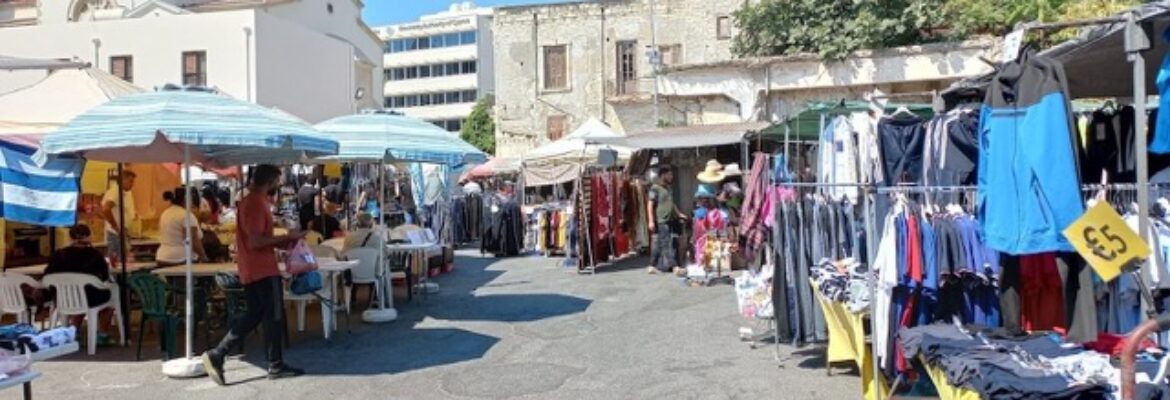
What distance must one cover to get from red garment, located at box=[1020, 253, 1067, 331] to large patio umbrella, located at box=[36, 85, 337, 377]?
575 centimetres

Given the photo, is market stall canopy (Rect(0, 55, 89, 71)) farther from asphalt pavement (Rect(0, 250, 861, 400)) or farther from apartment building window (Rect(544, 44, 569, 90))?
apartment building window (Rect(544, 44, 569, 90))

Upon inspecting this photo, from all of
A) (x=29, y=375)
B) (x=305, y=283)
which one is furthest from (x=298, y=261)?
(x=29, y=375)

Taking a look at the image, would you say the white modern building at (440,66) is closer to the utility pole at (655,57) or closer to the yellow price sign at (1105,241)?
the utility pole at (655,57)

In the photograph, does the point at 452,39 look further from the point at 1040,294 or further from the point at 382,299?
the point at 1040,294

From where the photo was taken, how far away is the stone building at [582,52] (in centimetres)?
3005

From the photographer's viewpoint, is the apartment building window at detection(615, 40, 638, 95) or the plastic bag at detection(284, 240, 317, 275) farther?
the apartment building window at detection(615, 40, 638, 95)

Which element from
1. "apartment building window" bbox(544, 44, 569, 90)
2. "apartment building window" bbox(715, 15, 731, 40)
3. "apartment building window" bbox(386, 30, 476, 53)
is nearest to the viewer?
"apartment building window" bbox(715, 15, 731, 40)

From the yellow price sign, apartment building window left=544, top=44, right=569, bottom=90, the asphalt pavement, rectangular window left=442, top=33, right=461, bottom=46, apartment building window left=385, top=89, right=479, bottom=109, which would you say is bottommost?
the asphalt pavement

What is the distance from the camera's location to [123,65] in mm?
24672

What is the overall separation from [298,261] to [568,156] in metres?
8.68

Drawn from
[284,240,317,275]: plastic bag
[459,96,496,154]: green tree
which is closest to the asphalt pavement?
[284,240,317,275]: plastic bag

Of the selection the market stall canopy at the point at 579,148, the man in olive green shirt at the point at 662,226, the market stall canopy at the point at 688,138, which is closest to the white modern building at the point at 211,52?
the market stall canopy at the point at 579,148

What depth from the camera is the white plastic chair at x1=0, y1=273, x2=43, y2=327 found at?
325 inches

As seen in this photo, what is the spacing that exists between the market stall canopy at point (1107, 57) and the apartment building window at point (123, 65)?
2433 cm
